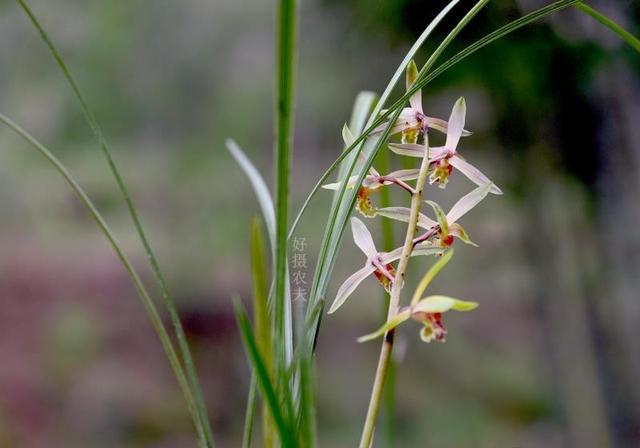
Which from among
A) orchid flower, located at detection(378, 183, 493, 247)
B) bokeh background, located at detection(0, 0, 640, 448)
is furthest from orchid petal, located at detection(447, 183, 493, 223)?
bokeh background, located at detection(0, 0, 640, 448)

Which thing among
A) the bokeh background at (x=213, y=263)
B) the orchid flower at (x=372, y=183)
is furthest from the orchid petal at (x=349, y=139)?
the bokeh background at (x=213, y=263)

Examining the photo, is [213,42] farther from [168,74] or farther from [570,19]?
[570,19]

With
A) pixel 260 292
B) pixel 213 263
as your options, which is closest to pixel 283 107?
pixel 260 292

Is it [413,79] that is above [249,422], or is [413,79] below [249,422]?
above

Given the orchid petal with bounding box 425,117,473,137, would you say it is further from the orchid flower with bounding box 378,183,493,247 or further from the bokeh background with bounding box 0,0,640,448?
the bokeh background with bounding box 0,0,640,448

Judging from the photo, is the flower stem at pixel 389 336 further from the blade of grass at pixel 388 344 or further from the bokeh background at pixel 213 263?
the bokeh background at pixel 213 263

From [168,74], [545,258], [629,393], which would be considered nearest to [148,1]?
[168,74]

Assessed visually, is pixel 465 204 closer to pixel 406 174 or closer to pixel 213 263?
pixel 406 174
